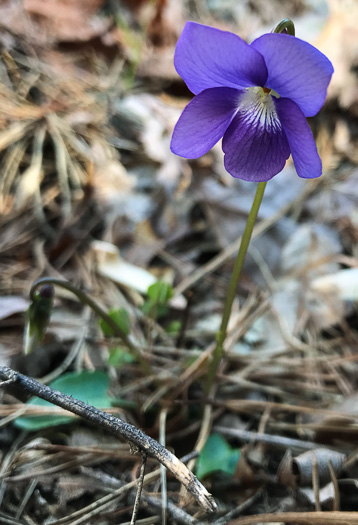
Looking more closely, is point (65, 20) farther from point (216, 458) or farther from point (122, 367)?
point (216, 458)

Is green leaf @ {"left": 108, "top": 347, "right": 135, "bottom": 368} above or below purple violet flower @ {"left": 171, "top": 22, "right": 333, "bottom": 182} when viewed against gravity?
below

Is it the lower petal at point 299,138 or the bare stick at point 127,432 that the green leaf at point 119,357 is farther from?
the lower petal at point 299,138

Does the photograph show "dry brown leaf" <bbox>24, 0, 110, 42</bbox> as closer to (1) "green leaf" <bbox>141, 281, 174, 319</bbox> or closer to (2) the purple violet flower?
(1) "green leaf" <bbox>141, 281, 174, 319</bbox>

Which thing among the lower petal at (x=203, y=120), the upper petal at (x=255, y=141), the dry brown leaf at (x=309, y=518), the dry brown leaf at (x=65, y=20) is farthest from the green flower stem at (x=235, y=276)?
the dry brown leaf at (x=65, y=20)

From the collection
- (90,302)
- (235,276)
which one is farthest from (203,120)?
(90,302)

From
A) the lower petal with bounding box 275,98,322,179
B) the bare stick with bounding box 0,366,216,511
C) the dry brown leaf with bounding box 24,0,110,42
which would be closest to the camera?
the bare stick with bounding box 0,366,216,511

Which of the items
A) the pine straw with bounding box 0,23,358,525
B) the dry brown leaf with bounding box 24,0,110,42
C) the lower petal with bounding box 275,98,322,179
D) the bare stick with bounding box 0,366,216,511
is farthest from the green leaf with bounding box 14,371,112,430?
the dry brown leaf with bounding box 24,0,110,42

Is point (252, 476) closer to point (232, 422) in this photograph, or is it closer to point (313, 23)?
point (232, 422)
